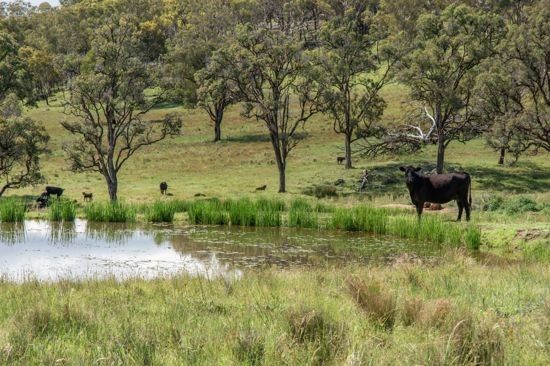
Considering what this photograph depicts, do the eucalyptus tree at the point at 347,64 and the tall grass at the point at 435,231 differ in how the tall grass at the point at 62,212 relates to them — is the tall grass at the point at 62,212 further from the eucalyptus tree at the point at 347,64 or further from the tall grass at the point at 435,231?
the eucalyptus tree at the point at 347,64

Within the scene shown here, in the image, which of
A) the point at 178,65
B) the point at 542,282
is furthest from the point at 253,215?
the point at 178,65

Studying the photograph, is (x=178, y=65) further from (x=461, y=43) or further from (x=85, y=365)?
(x=85, y=365)

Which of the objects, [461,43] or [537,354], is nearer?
[537,354]

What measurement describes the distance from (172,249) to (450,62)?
106ft

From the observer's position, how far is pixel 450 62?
45406 millimetres

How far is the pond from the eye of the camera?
16778 millimetres

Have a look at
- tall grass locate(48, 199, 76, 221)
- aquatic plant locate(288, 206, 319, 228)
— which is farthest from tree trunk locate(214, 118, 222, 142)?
aquatic plant locate(288, 206, 319, 228)

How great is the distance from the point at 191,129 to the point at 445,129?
3865 cm

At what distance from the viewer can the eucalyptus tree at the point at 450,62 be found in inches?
1682

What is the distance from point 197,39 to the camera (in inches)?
2938

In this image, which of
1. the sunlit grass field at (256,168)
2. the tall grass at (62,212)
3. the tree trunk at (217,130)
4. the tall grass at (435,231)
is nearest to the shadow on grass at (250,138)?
the sunlit grass field at (256,168)

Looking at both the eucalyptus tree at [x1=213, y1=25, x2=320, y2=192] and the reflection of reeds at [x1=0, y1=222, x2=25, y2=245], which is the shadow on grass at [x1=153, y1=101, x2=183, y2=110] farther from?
the reflection of reeds at [x1=0, y1=222, x2=25, y2=245]

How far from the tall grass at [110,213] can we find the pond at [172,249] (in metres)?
0.76

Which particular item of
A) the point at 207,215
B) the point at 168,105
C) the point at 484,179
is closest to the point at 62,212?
the point at 207,215
